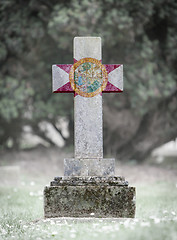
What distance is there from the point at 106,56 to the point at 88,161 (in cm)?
634

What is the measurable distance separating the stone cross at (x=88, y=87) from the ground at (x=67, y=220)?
1048mm

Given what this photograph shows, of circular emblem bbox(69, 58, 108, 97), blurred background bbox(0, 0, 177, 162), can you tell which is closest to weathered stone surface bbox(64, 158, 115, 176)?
circular emblem bbox(69, 58, 108, 97)

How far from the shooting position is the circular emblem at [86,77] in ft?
17.6

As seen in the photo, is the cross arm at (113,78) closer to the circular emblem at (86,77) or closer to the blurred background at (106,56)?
the circular emblem at (86,77)

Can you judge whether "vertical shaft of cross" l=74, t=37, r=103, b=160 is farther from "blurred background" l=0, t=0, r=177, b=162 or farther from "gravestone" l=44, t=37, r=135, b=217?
"blurred background" l=0, t=0, r=177, b=162

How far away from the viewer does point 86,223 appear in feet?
14.9

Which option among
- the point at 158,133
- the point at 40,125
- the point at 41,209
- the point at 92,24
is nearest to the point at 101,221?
the point at 41,209

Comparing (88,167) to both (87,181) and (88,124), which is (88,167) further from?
(88,124)

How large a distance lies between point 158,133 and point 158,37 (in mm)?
3210

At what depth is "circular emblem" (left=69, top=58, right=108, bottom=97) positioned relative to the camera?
17.6 ft

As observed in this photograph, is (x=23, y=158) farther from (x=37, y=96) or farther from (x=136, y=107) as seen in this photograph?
(x=136, y=107)

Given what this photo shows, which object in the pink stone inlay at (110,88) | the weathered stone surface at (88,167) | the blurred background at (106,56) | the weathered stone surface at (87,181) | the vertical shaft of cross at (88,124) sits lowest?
the weathered stone surface at (87,181)

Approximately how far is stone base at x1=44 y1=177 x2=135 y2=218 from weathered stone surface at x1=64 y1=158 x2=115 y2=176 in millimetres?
318

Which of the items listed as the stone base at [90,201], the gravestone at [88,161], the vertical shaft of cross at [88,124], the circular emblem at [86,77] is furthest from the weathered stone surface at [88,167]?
the circular emblem at [86,77]
